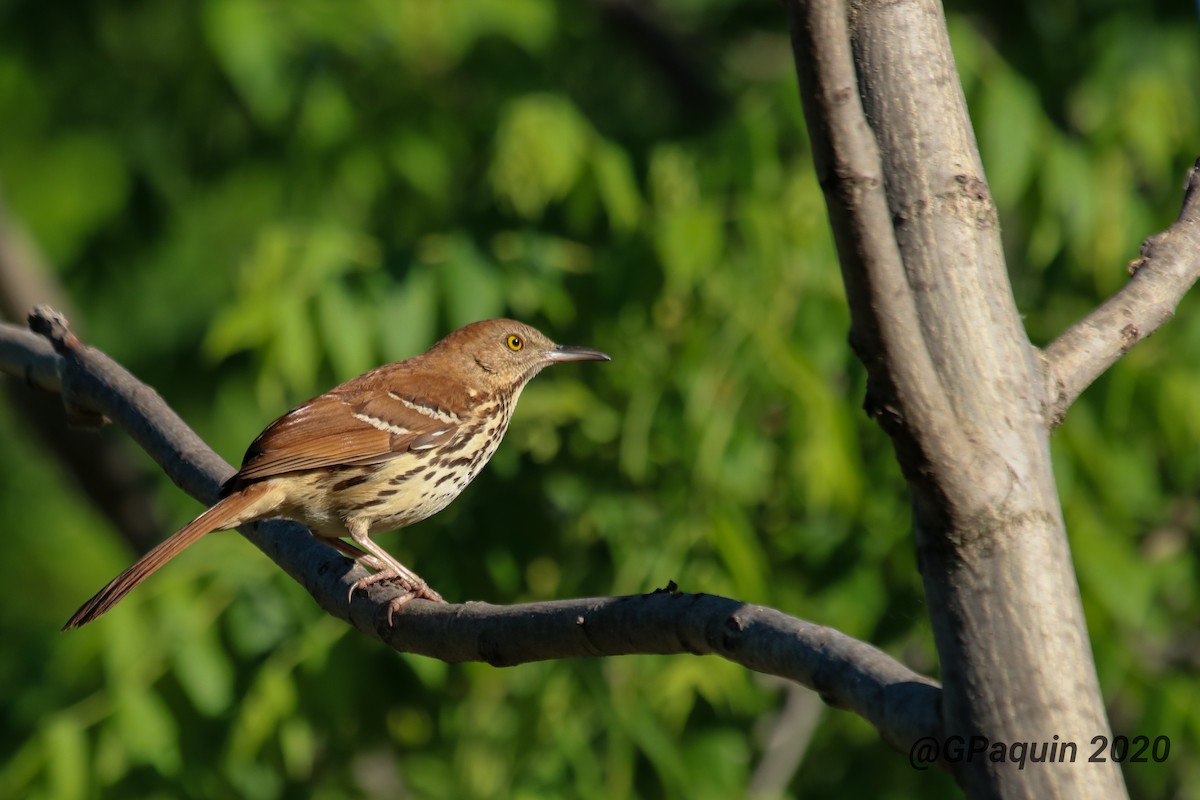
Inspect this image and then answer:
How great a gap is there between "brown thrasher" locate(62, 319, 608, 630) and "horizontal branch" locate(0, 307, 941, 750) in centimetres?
15

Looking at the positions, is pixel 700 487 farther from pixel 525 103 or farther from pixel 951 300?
pixel 951 300

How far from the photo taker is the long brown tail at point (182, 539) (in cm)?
288

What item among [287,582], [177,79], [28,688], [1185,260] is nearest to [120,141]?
[177,79]

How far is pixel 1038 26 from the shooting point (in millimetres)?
6348

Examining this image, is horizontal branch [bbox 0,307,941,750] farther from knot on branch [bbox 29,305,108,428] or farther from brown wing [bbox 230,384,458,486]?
brown wing [bbox 230,384,458,486]

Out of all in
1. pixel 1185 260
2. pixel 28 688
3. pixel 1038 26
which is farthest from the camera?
pixel 1038 26

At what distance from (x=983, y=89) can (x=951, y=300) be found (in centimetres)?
306

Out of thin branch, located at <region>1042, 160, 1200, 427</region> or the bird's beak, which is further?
the bird's beak

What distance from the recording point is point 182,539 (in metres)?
3.07

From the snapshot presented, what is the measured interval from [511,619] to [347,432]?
1.78m

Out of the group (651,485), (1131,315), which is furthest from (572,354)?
(1131,315)

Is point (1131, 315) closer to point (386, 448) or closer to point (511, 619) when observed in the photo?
point (511, 619)

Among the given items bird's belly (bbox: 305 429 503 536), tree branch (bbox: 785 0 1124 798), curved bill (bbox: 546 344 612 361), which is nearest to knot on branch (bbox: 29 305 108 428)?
bird's belly (bbox: 305 429 503 536)

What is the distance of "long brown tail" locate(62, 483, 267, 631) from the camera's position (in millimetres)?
2877
